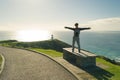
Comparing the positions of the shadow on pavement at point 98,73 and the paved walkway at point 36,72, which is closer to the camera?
the paved walkway at point 36,72

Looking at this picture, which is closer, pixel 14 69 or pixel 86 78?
pixel 86 78

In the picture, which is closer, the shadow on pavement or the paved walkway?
the paved walkway

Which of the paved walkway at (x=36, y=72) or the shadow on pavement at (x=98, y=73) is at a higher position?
the paved walkway at (x=36, y=72)

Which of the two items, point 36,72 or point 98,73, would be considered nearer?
point 98,73

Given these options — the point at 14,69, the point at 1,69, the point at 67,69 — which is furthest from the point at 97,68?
the point at 1,69

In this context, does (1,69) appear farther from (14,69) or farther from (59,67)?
(59,67)

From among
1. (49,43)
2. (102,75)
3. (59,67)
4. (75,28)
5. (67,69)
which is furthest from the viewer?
(49,43)

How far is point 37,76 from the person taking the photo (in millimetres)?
12234

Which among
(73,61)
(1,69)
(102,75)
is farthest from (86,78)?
(1,69)

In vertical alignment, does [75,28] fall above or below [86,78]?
above

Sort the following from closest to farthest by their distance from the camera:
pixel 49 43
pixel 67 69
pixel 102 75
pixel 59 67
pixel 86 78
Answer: pixel 86 78, pixel 102 75, pixel 67 69, pixel 59 67, pixel 49 43

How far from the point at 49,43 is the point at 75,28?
24868mm

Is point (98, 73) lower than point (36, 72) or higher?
lower

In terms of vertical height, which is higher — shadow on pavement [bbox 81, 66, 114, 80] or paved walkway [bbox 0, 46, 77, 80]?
paved walkway [bbox 0, 46, 77, 80]
